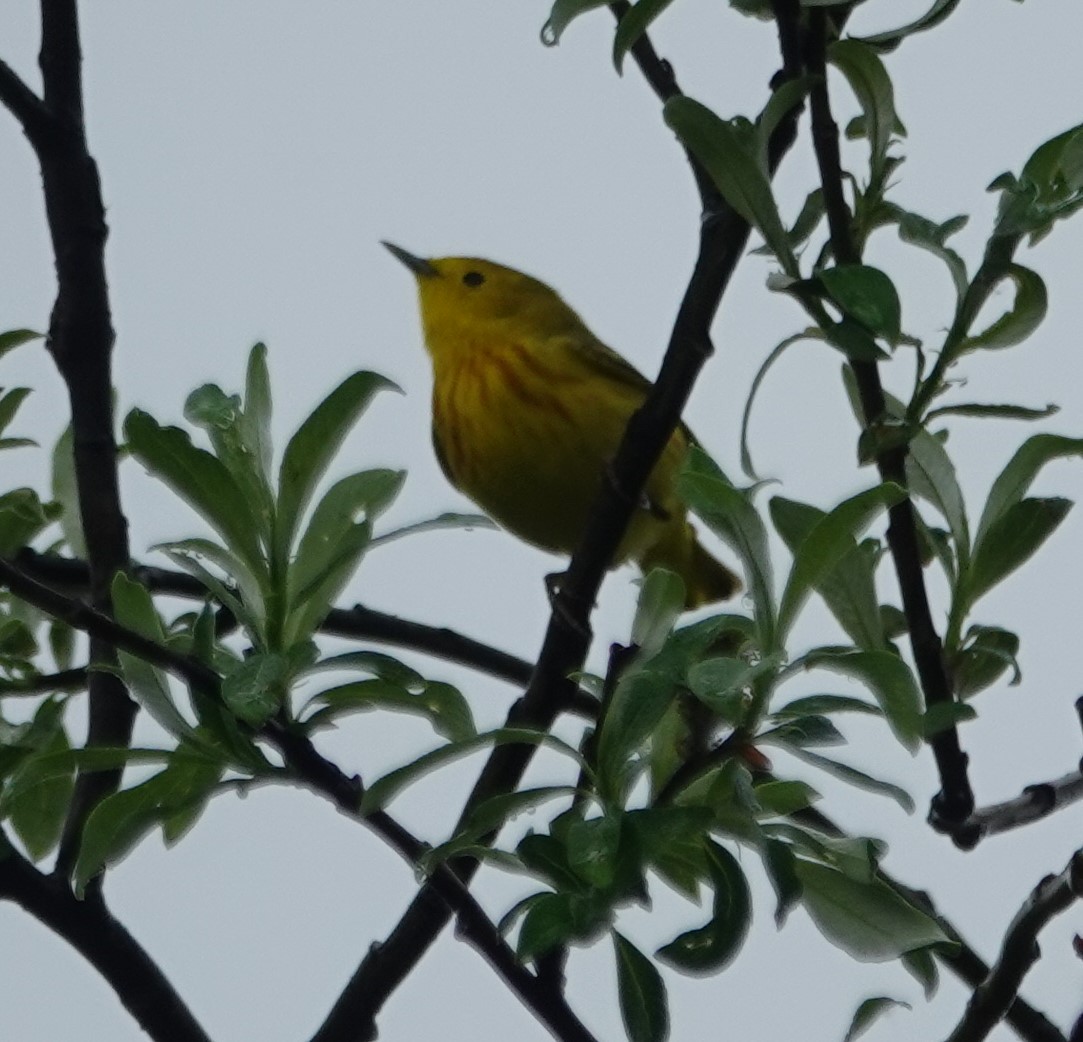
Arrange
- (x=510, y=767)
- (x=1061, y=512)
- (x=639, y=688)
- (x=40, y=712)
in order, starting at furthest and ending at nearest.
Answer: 1. (x=40, y=712)
2. (x=510, y=767)
3. (x=1061, y=512)
4. (x=639, y=688)

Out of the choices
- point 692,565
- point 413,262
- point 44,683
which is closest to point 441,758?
point 44,683

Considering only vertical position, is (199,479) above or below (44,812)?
above

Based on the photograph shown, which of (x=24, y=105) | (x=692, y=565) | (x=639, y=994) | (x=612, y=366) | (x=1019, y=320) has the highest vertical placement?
(x=612, y=366)

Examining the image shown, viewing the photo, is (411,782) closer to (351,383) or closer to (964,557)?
(351,383)

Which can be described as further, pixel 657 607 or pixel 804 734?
pixel 657 607

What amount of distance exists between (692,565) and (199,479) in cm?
226

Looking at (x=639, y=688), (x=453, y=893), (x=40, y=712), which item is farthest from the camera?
(x=40, y=712)

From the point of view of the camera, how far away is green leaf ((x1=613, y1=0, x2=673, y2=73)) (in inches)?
51.9

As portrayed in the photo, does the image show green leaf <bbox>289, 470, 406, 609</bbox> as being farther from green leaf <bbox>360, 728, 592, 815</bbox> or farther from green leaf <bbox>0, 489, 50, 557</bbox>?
green leaf <bbox>0, 489, 50, 557</bbox>

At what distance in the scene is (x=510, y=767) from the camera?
1.54 metres

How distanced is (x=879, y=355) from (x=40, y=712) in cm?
95

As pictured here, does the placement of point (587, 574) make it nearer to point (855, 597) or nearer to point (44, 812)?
point (855, 597)

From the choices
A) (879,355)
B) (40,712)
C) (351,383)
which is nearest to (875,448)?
(879,355)

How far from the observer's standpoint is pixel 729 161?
1312mm
